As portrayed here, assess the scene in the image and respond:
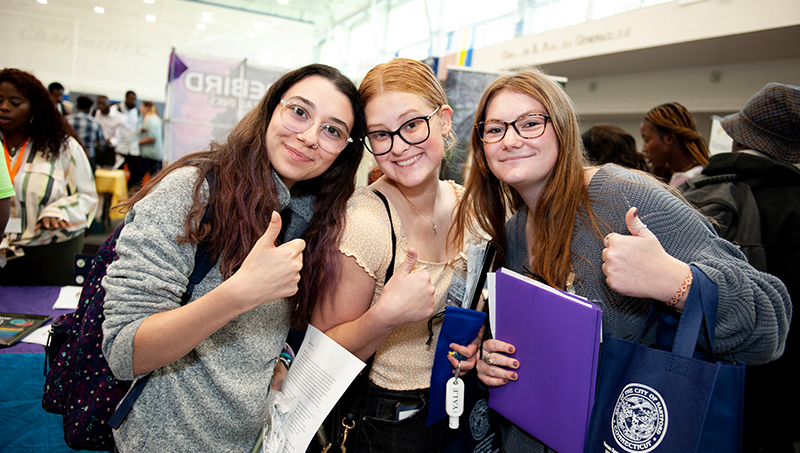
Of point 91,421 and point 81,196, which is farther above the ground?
point 81,196

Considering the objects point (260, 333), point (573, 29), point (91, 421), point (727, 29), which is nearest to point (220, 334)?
point (260, 333)

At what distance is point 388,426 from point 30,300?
212cm

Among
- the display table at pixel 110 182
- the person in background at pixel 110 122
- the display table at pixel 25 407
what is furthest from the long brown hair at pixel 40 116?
the person in background at pixel 110 122

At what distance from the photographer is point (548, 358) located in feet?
3.92

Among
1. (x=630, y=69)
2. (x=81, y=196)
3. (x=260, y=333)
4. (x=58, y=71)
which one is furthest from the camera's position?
(x=58, y=71)

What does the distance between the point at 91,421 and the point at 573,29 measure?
8.70 m

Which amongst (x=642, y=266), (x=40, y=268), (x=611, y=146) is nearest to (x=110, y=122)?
(x=40, y=268)

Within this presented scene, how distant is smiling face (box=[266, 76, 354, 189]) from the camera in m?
1.36

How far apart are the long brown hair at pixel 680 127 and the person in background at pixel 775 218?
122 centimetres

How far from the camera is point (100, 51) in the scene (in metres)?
10.4

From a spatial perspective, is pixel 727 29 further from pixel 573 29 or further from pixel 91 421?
pixel 91 421

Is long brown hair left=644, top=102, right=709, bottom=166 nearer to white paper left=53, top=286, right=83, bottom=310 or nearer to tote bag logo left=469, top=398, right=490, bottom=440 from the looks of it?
tote bag logo left=469, top=398, right=490, bottom=440

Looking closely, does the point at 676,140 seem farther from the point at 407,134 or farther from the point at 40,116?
the point at 40,116

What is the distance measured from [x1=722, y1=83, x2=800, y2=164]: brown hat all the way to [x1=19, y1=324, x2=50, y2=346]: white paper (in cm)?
336
